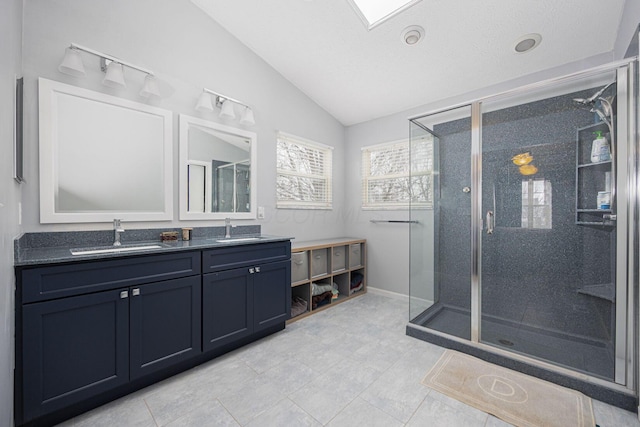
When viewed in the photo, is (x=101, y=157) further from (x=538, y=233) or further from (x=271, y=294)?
(x=538, y=233)

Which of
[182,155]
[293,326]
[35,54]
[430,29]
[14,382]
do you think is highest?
[430,29]

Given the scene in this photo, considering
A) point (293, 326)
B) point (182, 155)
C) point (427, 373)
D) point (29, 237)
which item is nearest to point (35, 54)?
point (182, 155)

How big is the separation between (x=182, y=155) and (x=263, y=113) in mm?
1074

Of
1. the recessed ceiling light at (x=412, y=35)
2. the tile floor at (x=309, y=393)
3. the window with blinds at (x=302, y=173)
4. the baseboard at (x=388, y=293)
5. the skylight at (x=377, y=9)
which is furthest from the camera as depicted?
the baseboard at (x=388, y=293)

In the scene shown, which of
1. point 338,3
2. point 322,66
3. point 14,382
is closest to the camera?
point 14,382

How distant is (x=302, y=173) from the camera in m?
3.51

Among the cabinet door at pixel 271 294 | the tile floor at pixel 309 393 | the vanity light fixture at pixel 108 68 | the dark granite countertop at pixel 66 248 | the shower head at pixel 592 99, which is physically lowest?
the tile floor at pixel 309 393

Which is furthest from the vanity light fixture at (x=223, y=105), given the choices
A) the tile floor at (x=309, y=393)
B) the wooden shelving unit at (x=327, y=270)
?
the tile floor at (x=309, y=393)

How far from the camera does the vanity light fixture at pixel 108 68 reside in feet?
5.82

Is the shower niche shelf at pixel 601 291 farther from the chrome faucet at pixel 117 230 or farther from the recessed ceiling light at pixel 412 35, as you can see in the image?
the chrome faucet at pixel 117 230

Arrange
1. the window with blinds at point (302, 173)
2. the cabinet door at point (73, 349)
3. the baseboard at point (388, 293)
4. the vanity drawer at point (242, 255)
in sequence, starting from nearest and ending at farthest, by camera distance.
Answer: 1. the cabinet door at point (73, 349)
2. the vanity drawer at point (242, 255)
3. the window with blinds at point (302, 173)
4. the baseboard at point (388, 293)

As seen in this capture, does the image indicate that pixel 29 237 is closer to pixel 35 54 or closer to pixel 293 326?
pixel 35 54

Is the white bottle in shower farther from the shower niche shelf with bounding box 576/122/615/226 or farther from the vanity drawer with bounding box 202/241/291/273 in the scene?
the vanity drawer with bounding box 202/241/291/273

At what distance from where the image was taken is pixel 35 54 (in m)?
1.73
